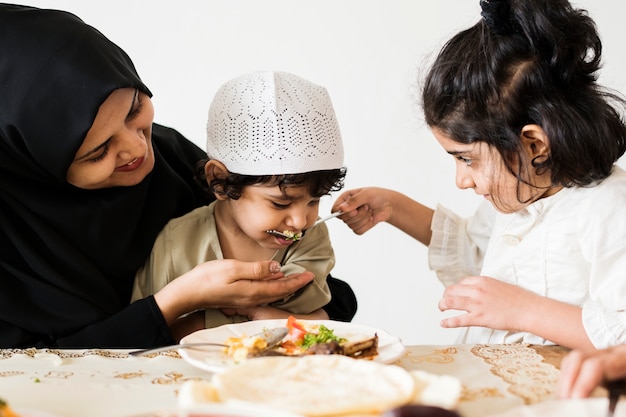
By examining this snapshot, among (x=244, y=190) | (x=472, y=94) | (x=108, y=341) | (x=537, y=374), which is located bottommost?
(x=108, y=341)

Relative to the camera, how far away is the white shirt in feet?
4.30

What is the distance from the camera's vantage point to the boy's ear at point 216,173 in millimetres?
1636

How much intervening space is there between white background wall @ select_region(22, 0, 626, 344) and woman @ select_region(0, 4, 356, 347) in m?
1.26

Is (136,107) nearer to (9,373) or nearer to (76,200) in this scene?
(76,200)

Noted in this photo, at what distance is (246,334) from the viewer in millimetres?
1306

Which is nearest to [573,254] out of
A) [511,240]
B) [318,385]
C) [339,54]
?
[511,240]

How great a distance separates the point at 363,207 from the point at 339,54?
1.06m

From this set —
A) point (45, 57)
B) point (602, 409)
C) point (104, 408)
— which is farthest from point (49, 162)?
point (602, 409)

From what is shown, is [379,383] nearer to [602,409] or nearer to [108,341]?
[602,409]

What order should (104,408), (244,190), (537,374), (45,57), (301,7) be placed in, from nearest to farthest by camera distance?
(104,408), (537,374), (45,57), (244,190), (301,7)

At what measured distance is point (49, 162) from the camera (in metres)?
1.41

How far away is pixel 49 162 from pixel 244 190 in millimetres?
402

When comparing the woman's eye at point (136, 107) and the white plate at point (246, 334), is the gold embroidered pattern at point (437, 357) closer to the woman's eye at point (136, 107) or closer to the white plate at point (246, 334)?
the white plate at point (246, 334)

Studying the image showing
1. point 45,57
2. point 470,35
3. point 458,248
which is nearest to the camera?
point 45,57
